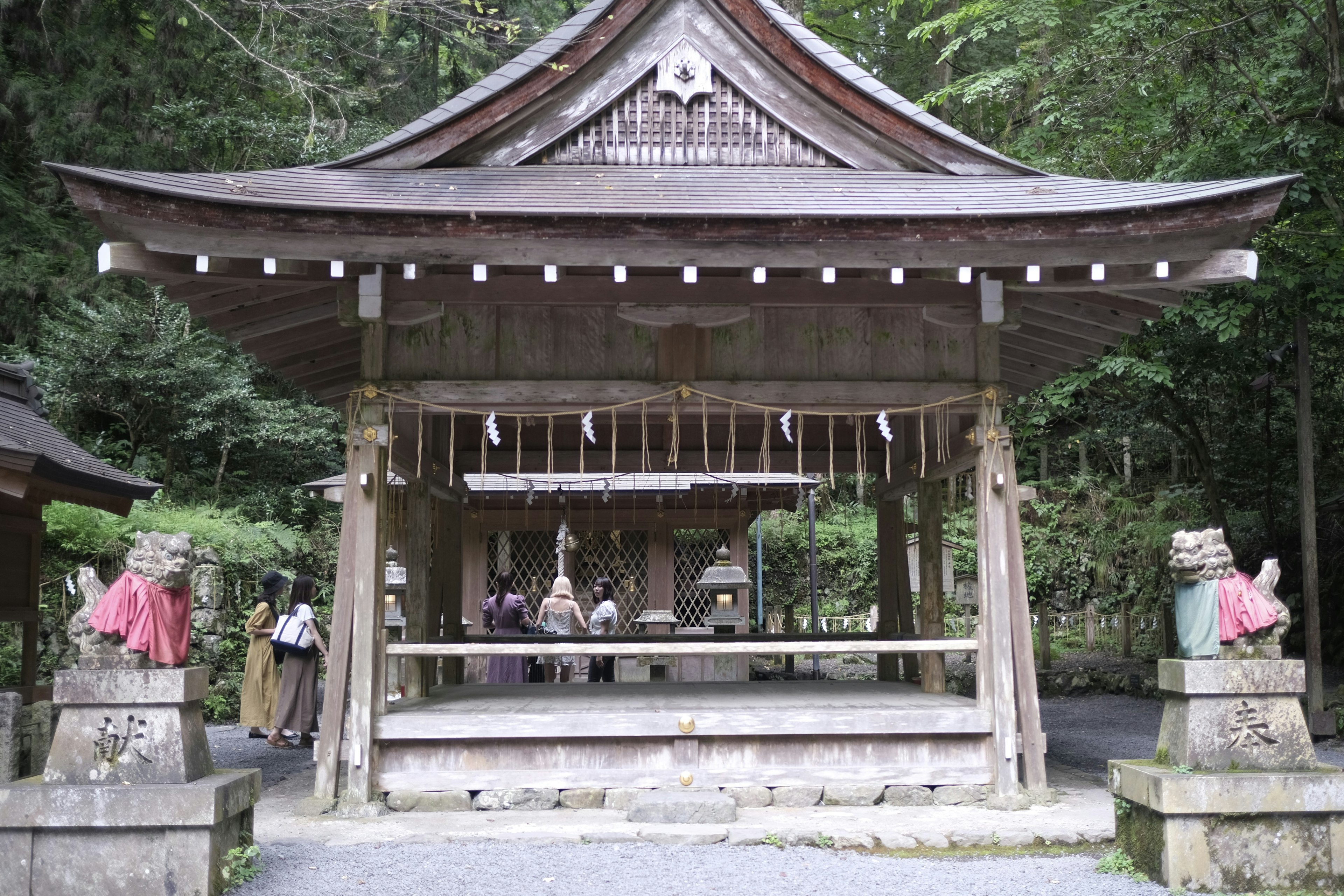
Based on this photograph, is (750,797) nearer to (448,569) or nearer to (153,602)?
(153,602)

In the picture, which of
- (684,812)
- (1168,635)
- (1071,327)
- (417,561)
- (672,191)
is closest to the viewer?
(684,812)

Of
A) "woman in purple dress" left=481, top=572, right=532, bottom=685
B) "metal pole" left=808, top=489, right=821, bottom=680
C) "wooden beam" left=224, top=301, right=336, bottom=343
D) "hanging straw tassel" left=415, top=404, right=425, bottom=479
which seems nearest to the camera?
"hanging straw tassel" left=415, top=404, right=425, bottom=479

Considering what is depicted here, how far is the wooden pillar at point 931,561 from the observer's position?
960 cm

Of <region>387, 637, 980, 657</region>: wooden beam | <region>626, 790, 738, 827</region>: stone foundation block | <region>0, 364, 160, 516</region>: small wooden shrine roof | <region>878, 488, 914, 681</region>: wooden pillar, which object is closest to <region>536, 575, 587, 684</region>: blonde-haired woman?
<region>878, 488, 914, 681</region>: wooden pillar

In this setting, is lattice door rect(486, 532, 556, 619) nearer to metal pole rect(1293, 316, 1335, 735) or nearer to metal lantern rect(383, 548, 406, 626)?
metal lantern rect(383, 548, 406, 626)

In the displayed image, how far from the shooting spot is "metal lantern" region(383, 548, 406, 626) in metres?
11.5

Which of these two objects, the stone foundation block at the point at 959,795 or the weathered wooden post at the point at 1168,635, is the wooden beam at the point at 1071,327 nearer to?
A: the stone foundation block at the point at 959,795

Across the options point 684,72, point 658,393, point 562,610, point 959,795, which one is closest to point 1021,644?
point 959,795

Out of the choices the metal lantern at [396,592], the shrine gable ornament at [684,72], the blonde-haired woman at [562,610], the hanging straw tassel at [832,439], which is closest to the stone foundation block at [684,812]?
the hanging straw tassel at [832,439]

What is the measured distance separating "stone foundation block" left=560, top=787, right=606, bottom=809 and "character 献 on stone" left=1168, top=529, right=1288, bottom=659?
366 cm

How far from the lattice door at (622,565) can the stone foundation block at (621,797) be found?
372 inches

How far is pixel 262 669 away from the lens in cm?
1096

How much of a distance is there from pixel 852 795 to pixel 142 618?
4400mm

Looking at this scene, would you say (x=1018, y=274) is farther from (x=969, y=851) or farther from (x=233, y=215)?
(x=233, y=215)
